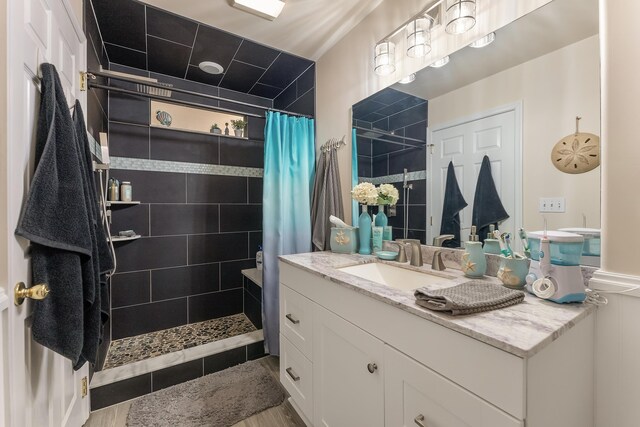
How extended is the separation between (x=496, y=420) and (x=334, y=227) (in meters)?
1.31

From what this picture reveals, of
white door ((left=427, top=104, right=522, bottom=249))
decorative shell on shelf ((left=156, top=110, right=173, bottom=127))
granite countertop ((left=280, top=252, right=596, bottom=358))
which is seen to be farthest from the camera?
decorative shell on shelf ((left=156, top=110, right=173, bottom=127))

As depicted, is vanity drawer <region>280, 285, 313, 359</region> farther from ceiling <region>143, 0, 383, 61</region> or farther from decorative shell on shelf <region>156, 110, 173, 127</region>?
decorative shell on shelf <region>156, 110, 173, 127</region>

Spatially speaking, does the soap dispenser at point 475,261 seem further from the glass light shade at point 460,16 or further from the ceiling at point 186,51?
the ceiling at point 186,51

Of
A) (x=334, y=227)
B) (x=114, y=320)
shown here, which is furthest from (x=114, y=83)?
(x=334, y=227)

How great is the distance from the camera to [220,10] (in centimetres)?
169

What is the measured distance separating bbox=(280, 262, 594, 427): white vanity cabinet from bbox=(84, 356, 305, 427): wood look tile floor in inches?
9.0

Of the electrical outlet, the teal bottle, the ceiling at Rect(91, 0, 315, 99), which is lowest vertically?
the teal bottle

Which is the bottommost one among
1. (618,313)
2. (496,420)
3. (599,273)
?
(496,420)

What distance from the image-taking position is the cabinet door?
0.92 meters

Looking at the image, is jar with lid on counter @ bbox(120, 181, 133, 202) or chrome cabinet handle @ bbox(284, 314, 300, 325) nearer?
chrome cabinet handle @ bbox(284, 314, 300, 325)

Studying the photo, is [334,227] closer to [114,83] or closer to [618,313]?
[618,313]

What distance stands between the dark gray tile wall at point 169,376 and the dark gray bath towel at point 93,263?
68 cm

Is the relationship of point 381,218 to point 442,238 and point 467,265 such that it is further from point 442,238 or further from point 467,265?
point 467,265

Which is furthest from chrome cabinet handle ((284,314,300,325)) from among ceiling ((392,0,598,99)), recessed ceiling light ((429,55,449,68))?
recessed ceiling light ((429,55,449,68))
